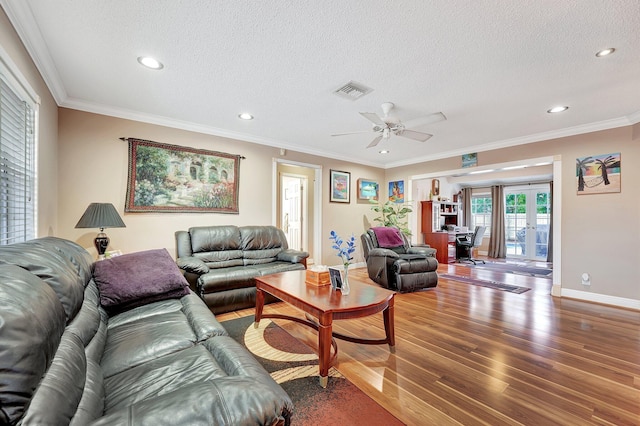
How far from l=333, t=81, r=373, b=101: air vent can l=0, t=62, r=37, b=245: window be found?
7.99ft

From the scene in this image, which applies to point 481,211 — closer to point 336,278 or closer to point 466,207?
point 466,207

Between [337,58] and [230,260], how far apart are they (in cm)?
282

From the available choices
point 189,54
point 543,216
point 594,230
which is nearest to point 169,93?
point 189,54

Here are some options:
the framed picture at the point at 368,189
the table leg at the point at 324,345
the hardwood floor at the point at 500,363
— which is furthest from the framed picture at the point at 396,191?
the table leg at the point at 324,345

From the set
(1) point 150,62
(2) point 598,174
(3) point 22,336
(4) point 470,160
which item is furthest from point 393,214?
(3) point 22,336

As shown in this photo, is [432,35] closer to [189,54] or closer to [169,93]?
[189,54]

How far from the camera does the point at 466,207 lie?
8688 millimetres

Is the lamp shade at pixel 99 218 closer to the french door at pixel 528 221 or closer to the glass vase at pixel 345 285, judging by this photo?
the glass vase at pixel 345 285

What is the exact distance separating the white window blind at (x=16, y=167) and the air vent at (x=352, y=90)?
8.07 feet

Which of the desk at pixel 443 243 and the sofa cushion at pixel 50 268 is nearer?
the sofa cushion at pixel 50 268

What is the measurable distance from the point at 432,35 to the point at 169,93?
2.56 m

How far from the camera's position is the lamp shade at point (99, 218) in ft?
9.06

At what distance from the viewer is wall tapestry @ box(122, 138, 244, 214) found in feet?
11.3

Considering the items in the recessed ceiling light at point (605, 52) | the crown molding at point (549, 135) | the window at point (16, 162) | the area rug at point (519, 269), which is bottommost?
the area rug at point (519, 269)
